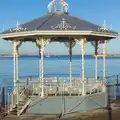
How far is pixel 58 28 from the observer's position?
56.9ft

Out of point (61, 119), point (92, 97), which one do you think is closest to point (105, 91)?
point (92, 97)

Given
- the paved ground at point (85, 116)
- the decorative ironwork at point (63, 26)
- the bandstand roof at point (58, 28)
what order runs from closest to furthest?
1. the paved ground at point (85, 116)
2. the bandstand roof at point (58, 28)
3. the decorative ironwork at point (63, 26)

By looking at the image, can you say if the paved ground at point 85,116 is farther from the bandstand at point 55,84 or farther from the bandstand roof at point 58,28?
the bandstand roof at point 58,28

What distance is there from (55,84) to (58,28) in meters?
3.63

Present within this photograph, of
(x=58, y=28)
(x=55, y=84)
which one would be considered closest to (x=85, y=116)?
(x=55, y=84)

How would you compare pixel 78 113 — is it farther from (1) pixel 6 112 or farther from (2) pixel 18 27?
(2) pixel 18 27

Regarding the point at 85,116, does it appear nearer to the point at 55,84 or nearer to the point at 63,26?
the point at 55,84

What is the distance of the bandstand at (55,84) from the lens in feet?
56.6

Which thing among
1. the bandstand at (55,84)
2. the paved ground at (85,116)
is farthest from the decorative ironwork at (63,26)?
the paved ground at (85,116)

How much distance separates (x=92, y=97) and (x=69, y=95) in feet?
3.91

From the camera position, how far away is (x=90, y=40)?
20984mm

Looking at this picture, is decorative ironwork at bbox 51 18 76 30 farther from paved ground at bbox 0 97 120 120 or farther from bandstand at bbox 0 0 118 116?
paved ground at bbox 0 97 120 120

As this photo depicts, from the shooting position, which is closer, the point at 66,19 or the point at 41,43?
the point at 41,43

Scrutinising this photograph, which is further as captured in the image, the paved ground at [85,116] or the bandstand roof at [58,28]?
the bandstand roof at [58,28]
